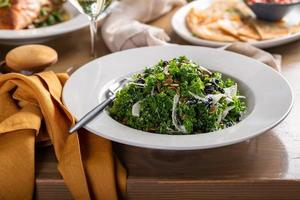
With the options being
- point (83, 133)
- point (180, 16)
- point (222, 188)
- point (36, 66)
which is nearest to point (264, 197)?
point (222, 188)

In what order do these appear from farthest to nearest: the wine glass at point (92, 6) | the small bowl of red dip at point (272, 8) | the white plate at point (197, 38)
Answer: the small bowl of red dip at point (272, 8) < the white plate at point (197, 38) < the wine glass at point (92, 6)

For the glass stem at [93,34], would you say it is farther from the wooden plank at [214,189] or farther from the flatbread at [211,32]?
the wooden plank at [214,189]

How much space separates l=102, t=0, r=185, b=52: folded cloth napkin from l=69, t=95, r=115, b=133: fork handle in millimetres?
421

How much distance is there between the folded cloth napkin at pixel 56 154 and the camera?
1.01m

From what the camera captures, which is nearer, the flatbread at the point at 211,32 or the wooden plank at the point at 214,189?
the wooden plank at the point at 214,189

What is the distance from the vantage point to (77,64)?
1.46 meters

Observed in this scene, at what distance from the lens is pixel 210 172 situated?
101cm

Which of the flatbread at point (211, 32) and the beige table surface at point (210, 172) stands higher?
the beige table surface at point (210, 172)

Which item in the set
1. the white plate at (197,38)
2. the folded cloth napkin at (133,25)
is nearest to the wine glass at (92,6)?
the folded cloth napkin at (133,25)

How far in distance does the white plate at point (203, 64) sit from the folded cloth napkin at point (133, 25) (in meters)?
0.18

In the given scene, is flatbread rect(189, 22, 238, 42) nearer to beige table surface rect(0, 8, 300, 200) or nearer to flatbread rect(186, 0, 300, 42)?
flatbread rect(186, 0, 300, 42)

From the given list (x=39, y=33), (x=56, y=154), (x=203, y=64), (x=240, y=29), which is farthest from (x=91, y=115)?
(x=240, y=29)

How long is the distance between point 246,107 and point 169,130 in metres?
0.19

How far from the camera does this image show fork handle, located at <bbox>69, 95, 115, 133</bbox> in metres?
1.01
